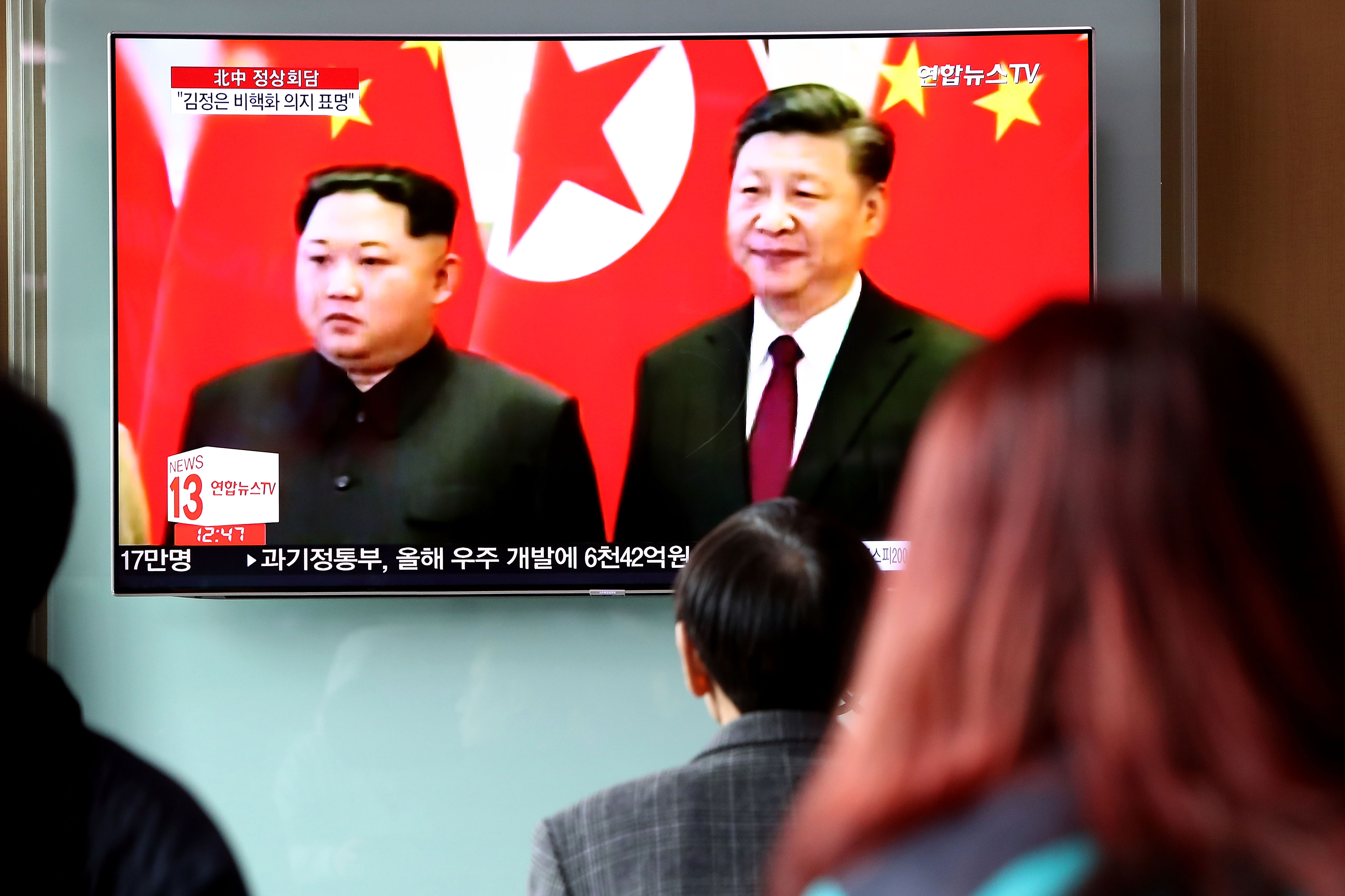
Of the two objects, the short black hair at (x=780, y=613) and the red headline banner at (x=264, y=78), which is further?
the red headline banner at (x=264, y=78)

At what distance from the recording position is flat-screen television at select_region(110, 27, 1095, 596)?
255cm

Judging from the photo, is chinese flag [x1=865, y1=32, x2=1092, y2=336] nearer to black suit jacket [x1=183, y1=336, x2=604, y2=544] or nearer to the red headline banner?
black suit jacket [x1=183, y1=336, x2=604, y2=544]

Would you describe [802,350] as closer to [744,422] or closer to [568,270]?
[744,422]

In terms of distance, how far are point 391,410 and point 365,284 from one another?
0.80 ft

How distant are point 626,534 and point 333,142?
924 mm

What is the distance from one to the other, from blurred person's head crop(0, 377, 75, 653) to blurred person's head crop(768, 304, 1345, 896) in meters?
0.69

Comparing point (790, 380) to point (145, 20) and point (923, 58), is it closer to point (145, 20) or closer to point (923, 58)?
point (923, 58)

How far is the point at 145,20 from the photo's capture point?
105 inches

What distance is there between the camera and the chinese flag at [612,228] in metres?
2.59

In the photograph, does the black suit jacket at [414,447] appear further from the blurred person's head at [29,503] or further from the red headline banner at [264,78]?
the blurred person's head at [29,503]

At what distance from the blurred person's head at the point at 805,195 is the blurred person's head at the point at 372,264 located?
1.85 ft

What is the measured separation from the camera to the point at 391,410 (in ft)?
8.46

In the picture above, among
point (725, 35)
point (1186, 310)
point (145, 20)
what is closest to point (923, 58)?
point (725, 35)

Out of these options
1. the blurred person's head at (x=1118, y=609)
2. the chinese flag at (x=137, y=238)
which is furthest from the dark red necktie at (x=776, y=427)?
the blurred person's head at (x=1118, y=609)
